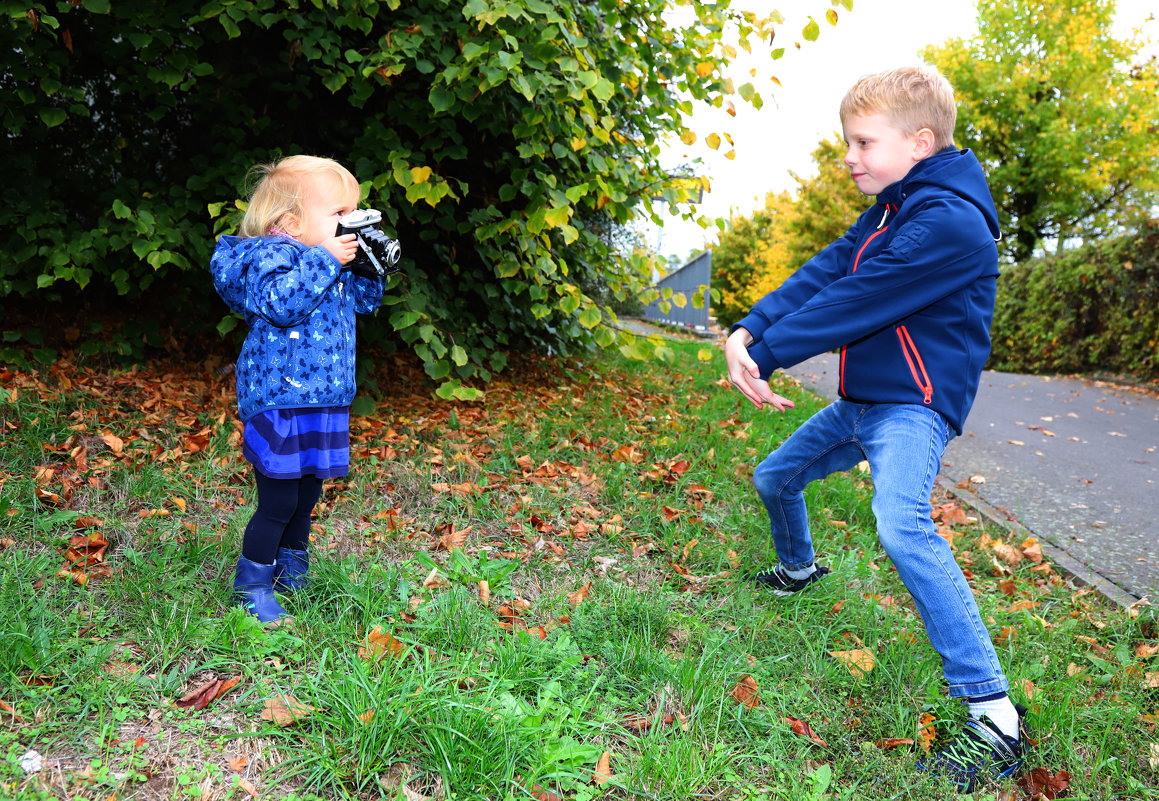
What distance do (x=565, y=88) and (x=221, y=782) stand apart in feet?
10.4

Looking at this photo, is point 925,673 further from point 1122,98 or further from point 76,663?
point 1122,98

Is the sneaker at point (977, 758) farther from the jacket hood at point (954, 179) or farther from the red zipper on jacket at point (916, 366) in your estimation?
the jacket hood at point (954, 179)

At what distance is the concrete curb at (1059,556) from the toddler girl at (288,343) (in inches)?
131

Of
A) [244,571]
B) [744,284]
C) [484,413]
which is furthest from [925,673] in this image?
[744,284]

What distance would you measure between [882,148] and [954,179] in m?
0.24

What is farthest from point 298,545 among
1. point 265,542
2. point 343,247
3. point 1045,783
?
point 1045,783

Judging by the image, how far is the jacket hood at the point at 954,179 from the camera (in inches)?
82.7

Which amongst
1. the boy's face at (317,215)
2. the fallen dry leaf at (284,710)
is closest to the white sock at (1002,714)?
the fallen dry leaf at (284,710)

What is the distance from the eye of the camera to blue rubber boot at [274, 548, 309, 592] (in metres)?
2.54

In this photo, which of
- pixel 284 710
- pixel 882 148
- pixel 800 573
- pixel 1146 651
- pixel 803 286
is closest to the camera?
pixel 284 710

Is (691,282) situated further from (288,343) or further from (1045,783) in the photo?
(1045,783)

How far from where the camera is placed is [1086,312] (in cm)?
1116

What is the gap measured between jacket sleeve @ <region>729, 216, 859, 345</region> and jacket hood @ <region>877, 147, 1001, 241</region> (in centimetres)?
30

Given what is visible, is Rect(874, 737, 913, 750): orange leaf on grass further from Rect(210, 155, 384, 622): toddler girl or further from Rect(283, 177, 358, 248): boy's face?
Rect(283, 177, 358, 248): boy's face
